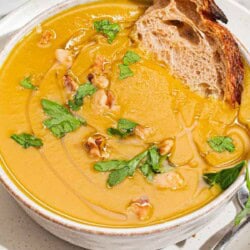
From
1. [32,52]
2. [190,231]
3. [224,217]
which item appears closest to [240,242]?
[224,217]

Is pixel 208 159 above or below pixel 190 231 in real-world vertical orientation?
above

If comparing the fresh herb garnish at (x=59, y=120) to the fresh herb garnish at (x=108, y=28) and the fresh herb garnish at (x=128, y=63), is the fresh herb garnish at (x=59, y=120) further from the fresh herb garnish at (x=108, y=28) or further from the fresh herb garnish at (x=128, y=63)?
the fresh herb garnish at (x=108, y=28)

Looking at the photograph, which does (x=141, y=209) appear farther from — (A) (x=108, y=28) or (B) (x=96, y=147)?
(A) (x=108, y=28)

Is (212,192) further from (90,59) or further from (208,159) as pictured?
(90,59)

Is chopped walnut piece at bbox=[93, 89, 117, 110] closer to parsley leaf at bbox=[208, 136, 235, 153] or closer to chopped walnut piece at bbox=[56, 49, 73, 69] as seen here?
chopped walnut piece at bbox=[56, 49, 73, 69]

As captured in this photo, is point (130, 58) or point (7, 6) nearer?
point (130, 58)

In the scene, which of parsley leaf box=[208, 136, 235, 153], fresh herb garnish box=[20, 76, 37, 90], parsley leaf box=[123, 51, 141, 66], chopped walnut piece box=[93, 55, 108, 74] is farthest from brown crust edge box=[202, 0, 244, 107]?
fresh herb garnish box=[20, 76, 37, 90]

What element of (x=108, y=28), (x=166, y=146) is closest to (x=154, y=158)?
(x=166, y=146)

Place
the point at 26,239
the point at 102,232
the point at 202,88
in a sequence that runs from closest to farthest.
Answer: the point at 102,232, the point at 26,239, the point at 202,88
